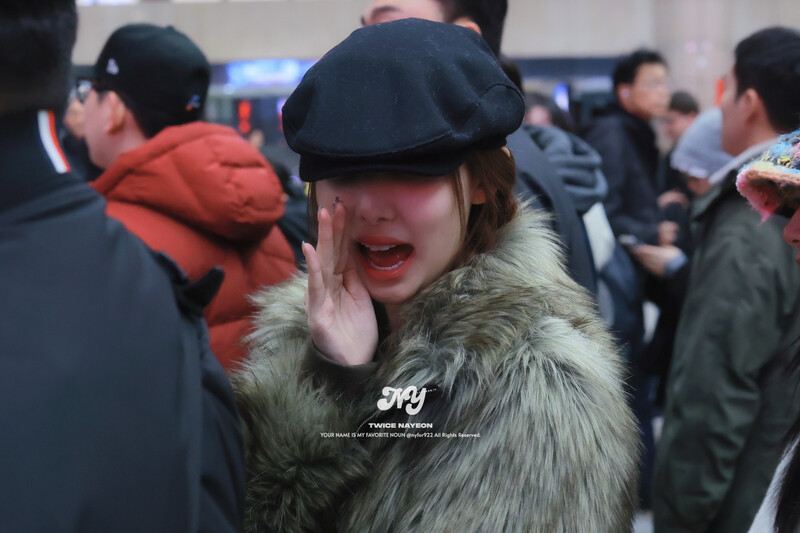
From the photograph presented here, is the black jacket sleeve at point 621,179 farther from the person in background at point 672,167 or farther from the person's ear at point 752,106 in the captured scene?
the person's ear at point 752,106

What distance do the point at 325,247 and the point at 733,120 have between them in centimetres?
211

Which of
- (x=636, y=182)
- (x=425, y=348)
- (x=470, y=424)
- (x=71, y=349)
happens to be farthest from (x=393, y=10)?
(x=636, y=182)

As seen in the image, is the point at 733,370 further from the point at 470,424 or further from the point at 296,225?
the point at 296,225

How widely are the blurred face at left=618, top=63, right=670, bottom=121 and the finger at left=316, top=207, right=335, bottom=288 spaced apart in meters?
4.54

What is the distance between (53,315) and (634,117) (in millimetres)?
Result: 5060

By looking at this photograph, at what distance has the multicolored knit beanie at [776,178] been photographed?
1.58 m

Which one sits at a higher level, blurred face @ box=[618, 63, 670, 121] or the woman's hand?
the woman's hand

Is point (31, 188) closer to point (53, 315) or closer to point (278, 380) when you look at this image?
point (53, 315)

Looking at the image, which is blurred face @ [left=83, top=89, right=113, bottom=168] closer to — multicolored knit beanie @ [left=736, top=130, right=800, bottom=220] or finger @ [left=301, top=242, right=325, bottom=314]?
finger @ [left=301, top=242, right=325, bottom=314]

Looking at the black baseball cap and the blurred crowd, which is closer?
the blurred crowd

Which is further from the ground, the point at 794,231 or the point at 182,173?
the point at 794,231

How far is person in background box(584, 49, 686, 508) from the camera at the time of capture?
4.29 m

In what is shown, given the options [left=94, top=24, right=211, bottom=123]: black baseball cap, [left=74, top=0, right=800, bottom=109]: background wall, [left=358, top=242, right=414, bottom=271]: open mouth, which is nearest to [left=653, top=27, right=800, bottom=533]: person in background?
[left=358, top=242, right=414, bottom=271]: open mouth

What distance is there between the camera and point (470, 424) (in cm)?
140
